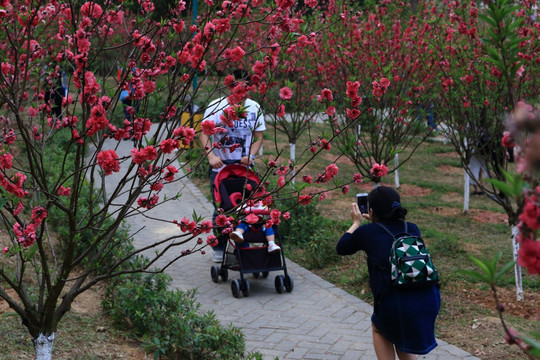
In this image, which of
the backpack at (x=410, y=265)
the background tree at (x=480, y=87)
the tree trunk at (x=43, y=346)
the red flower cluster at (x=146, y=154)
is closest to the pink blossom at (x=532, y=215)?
the red flower cluster at (x=146, y=154)

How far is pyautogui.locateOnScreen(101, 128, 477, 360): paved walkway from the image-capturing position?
5.39 meters

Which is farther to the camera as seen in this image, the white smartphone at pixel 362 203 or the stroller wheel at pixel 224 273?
the stroller wheel at pixel 224 273

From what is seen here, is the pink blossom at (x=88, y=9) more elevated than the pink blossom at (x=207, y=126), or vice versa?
the pink blossom at (x=88, y=9)

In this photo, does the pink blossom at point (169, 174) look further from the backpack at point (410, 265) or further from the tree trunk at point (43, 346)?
the backpack at point (410, 265)

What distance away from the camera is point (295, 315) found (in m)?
6.24

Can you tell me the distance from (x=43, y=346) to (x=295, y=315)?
113 inches

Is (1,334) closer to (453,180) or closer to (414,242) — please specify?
(414,242)

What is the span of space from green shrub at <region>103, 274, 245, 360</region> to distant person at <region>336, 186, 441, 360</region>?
1.16 meters

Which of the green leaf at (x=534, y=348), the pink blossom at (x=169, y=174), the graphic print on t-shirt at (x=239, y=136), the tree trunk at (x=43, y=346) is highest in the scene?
the graphic print on t-shirt at (x=239, y=136)

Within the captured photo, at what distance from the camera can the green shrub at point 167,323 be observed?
4.73m

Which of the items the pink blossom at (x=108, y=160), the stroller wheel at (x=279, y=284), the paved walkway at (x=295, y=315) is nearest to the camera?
the pink blossom at (x=108, y=160)

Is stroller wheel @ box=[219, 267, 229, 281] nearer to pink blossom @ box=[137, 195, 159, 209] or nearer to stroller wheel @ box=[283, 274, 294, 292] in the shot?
stroller wheel @ box=[283, 274, 294, 292]

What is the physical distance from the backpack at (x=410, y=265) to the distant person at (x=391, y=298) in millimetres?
73

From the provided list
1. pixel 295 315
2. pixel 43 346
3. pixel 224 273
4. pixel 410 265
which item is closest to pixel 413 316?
pixel 410 265
